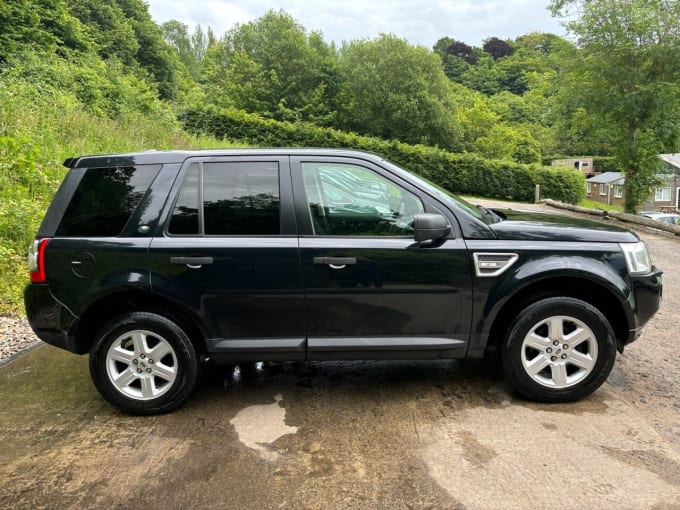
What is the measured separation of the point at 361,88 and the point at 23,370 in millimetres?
46190

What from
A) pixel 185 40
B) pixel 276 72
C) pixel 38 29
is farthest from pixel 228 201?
pixel 185 40

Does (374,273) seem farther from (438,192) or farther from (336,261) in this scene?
(438,192)

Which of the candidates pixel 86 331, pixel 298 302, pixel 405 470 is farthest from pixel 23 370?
pixel 405 470

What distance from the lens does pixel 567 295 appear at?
362 cm

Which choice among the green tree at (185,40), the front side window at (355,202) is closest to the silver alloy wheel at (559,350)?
the front side window at (355,202)

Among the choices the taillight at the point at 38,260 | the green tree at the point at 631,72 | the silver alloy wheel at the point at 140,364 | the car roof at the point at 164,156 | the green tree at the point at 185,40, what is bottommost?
the silver alloy wheel at the point at 140,364

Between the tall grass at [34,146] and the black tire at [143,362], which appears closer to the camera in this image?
the black tire at [143,362]

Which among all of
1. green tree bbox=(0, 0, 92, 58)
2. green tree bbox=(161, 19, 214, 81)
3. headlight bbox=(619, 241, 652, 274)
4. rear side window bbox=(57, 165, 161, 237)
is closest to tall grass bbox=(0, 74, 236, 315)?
rear side window bbox=(57, 165, 161, 237)

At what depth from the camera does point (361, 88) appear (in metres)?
47.1

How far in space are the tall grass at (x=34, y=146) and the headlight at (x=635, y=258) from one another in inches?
242

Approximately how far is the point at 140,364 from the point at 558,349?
294cm

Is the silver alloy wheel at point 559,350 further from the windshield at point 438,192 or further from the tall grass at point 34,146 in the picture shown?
the tall grass at point 34,146

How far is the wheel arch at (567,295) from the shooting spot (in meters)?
3.54

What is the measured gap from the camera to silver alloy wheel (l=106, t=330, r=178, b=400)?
3.46 meters
